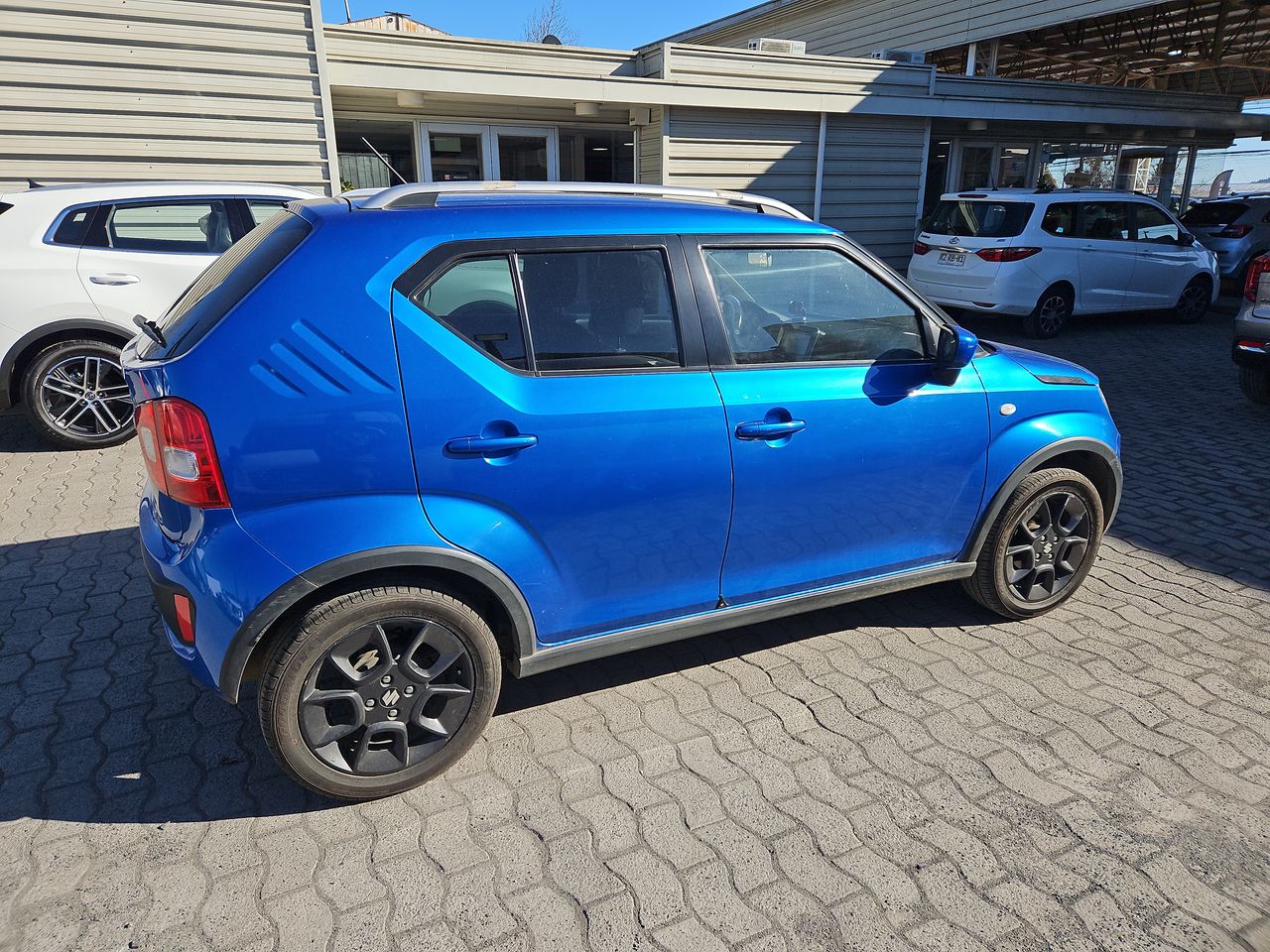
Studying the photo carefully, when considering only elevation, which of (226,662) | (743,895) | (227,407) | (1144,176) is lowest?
(743,895)

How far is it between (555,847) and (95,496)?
4.24 metres

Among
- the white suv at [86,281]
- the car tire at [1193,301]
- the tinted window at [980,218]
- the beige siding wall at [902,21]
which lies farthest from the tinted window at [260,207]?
the beige siding wall at [902,21]

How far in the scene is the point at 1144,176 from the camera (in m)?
19.2

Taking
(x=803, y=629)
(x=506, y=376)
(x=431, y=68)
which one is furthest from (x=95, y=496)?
(x=431, y=68)

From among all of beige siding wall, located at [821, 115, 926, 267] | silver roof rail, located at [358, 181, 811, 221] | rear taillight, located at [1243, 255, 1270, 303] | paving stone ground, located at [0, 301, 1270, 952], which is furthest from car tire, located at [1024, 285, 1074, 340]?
silver roof rail, located at [358, 181, 811, 221]

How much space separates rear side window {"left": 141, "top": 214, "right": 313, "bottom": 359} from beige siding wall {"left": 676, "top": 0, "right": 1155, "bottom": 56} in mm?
14030

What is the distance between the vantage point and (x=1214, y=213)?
14.7 metres

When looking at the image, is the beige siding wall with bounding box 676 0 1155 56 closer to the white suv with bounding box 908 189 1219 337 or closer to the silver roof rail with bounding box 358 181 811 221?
the white suv with bounding box 908 189 1219 337

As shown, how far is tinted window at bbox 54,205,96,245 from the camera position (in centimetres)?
586

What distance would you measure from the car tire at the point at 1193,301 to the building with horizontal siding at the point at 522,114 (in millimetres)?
3971

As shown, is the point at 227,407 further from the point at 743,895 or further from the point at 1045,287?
the point at 1045,287

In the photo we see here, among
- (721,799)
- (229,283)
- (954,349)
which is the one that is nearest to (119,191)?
(229,283)

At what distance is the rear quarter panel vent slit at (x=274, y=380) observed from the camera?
7.82 ft

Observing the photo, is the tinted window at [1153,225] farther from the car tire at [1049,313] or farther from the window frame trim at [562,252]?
the window frame trim at [562,252]
